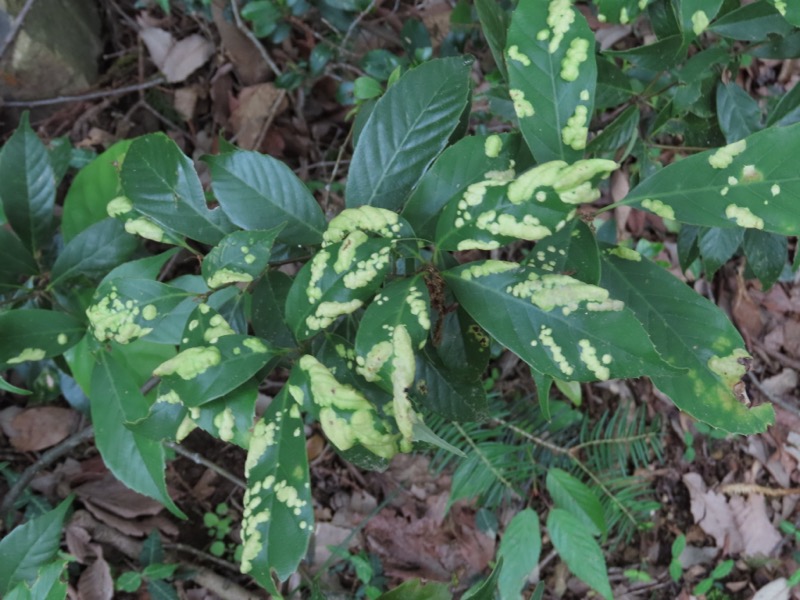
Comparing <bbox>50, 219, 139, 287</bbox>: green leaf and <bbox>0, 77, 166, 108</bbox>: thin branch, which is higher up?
<bbox>0, 77, 166, 108</bbox>: thin branch

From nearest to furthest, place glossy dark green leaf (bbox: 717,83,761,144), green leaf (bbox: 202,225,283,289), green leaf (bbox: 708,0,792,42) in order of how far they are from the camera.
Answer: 1. green leaf (bbox: 202,225,283,289)
2. green leaf (bbox: 708,0,792,42)
3. glossy dark green leaf (bbox: 717,83,761,144)

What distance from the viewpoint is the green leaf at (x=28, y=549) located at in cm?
121

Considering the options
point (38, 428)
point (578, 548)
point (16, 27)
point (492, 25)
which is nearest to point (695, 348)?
point (492, 25)

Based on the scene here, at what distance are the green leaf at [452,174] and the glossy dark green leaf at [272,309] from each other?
242 mm

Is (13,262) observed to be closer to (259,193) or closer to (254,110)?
(259,193)

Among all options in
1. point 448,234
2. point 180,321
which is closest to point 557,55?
point 448,234

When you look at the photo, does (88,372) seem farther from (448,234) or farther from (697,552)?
(697,552)

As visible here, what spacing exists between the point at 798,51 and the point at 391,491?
1.58 meters

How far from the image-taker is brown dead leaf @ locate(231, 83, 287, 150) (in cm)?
208

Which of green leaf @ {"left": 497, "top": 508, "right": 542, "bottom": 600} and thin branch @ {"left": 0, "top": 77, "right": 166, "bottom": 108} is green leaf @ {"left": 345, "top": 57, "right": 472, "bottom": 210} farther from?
thin branch @ {"left": 0, "top": 77, "right": 166, "bottom": 108}

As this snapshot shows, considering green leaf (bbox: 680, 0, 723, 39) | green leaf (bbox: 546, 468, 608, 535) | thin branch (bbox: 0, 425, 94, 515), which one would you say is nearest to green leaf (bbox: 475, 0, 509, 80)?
green leaf (bbox: 680, 0, 723, 39)

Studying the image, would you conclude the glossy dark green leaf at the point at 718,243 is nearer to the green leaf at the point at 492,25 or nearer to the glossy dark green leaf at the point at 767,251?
the glossy dark green leaf at the point at 767,251

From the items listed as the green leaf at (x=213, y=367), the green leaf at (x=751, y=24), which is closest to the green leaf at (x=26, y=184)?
the green leaf at (x=213, y=367)

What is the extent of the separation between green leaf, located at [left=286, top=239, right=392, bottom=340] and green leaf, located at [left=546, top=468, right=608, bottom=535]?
1.16 meters
